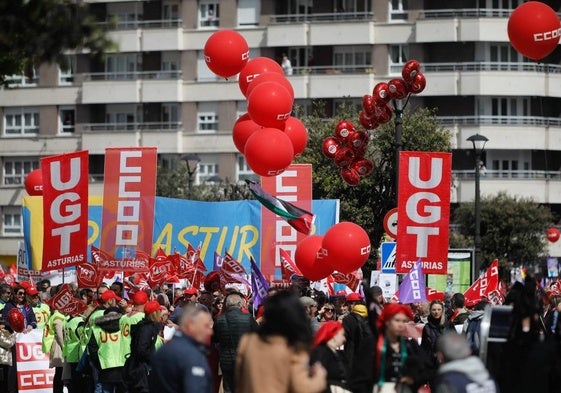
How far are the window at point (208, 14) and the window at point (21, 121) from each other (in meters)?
8.82

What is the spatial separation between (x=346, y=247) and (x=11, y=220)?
165 feet

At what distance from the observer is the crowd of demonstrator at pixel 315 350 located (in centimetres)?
1175

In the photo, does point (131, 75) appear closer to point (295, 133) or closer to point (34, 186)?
point (34, 186)

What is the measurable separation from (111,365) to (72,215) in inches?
210

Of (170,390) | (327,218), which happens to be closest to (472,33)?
(327,218)

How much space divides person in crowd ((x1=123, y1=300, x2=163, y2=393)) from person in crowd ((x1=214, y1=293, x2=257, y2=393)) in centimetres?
73

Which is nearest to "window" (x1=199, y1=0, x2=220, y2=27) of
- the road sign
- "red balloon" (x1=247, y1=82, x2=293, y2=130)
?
the road sign

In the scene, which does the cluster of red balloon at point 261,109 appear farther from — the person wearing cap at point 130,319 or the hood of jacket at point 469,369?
the hood of jacket at point 469,369

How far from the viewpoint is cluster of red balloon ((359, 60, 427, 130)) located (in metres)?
25.7

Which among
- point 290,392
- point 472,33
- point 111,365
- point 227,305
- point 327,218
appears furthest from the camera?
point 472,33

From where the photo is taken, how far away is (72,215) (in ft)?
80.0

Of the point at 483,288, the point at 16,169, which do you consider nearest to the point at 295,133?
the point at 483,288

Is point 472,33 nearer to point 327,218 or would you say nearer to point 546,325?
point 327,218

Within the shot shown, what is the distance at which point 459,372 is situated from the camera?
37.1ft
